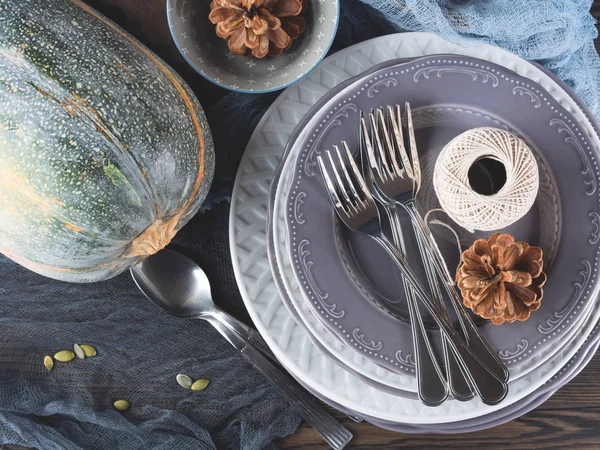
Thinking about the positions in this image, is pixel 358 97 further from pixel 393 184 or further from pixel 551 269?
pixel 551 269

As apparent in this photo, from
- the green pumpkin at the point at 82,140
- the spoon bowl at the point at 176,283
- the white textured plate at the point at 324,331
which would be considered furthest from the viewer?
the spoon bowl at the point at 176,283

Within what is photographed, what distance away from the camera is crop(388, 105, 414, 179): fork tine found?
0.77 m

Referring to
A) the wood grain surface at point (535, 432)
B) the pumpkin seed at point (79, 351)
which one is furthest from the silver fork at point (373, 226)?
the pumpkin seed at point (79, 351)

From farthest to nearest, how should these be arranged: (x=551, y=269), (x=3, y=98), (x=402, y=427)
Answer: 1. (x=402, y=427)
2. (x=551, y=269)
3. (x=3, y=98)

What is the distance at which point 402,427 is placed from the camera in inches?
35.3

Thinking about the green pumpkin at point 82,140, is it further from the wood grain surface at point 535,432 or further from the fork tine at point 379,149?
the wood grain surface at point 535,432

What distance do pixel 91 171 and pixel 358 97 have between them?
13.0 inches

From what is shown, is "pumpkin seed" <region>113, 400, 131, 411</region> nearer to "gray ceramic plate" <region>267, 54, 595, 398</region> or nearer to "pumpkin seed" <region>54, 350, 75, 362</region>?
"pumpkin seed" <region>54, 350, 75, 362</region>

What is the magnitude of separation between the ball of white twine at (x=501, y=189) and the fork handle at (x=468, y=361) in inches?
3.9

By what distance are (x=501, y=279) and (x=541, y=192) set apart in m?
0.14

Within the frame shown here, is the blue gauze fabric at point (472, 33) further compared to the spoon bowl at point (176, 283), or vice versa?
the spoon bowl at point (176, 283)

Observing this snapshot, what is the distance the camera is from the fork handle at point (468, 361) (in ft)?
2.50

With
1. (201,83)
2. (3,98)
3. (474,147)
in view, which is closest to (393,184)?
(474,147)

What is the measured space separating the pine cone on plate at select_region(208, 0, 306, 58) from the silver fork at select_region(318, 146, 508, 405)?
0.57ft
